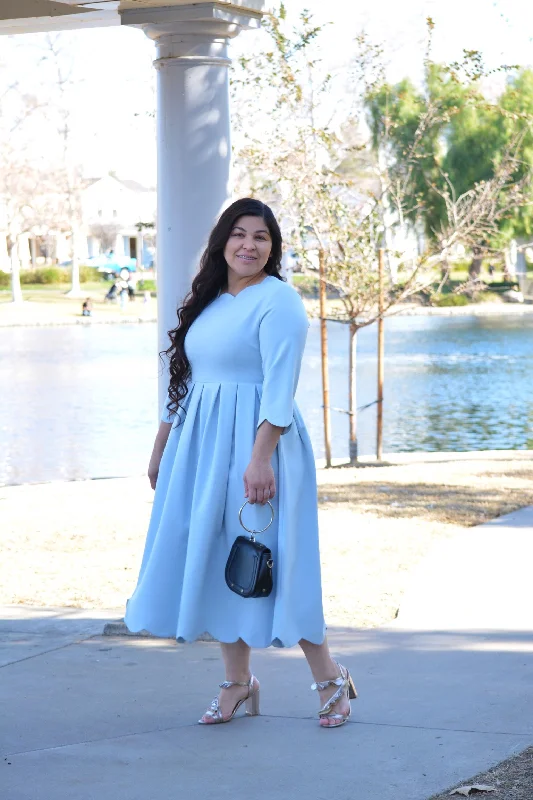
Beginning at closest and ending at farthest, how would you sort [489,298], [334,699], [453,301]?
[334,699]
[453,301]
[489,298]

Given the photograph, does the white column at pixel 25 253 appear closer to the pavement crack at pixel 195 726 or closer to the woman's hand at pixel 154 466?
the woman's hand at pixel 154 466

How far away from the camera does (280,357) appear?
398 cm

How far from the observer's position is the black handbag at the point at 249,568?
12.9ft

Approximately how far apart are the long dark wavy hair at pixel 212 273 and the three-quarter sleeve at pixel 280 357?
1.01 ft

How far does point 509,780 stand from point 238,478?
1283 mm

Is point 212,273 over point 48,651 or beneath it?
over

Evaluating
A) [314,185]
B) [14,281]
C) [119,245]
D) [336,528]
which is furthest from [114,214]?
[336,528]

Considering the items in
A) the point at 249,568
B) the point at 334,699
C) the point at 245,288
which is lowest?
the point at 334,699

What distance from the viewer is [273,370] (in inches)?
157

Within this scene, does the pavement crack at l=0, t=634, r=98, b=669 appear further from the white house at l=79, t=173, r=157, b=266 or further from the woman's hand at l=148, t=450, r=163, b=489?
the white house at l=79, t=173, r=157, b=266

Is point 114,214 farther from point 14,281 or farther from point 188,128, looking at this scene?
point 188,128

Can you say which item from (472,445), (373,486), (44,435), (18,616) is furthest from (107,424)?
(18,616)

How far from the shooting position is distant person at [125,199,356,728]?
158 inches

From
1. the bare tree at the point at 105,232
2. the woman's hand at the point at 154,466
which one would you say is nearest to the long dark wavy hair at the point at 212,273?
the woman's hand at the point at 154,466
